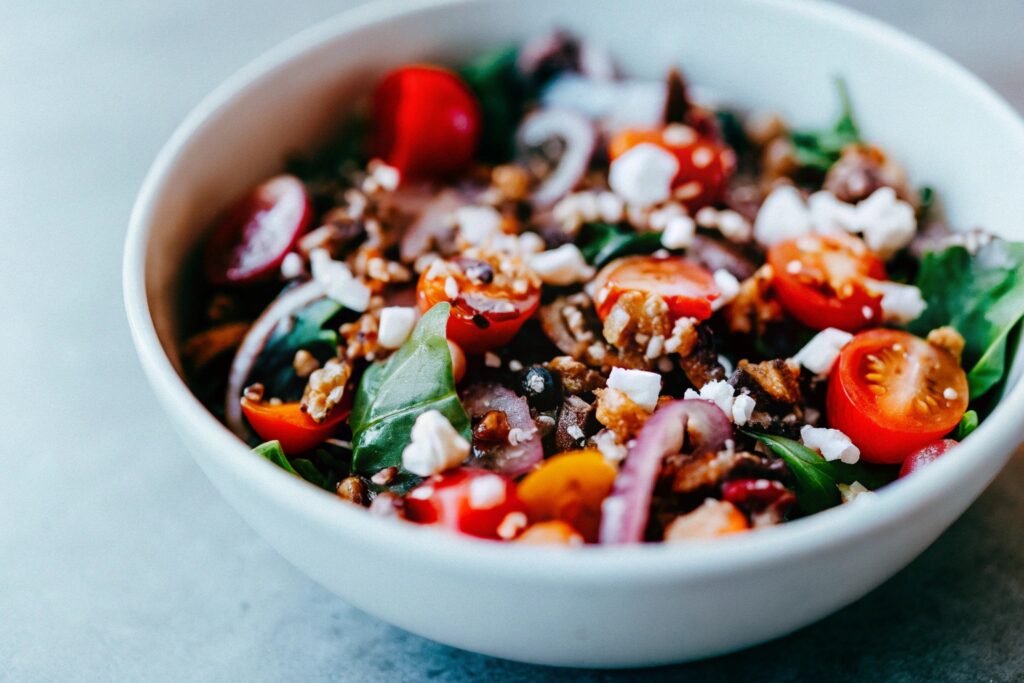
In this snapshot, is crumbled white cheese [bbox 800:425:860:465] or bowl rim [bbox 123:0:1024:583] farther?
crumbled white cheese [bbox 800:425:860:465]

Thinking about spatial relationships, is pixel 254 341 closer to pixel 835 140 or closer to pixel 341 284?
pixel 341 284

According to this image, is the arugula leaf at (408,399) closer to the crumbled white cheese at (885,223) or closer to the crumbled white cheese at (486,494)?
the crumbled white cheese at (486,494)

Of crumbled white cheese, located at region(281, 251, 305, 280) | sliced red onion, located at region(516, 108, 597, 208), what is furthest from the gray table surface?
sliced red onion, located at region(516, 108, 597, 208)

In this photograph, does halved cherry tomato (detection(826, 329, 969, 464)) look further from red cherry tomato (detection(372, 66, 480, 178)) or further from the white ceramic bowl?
red cherry tomato (detection(372, 66, 480, 178))

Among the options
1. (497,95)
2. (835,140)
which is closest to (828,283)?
(835,140)

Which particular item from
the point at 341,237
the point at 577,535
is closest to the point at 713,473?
the point at 577,535

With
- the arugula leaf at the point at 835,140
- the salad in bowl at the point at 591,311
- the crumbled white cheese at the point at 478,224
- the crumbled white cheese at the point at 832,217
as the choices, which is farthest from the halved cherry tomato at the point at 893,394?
the crumbled white cheese at the point at 478,224

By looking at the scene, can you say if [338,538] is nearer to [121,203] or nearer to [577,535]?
[577,535]
